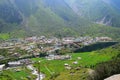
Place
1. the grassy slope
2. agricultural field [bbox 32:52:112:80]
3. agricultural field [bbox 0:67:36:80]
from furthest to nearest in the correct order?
1. the grassy slope
2. agricultural field [bbox 32:52:112:80]
3. agricultural field [bbox 0:67:36:80]

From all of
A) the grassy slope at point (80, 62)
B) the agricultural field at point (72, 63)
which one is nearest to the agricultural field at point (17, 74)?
the agricultural field at point (72, 63)

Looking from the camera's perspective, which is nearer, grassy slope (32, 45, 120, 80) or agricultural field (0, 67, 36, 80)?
agricultural field (0, 67, 36, 80)

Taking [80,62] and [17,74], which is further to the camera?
[80,62]

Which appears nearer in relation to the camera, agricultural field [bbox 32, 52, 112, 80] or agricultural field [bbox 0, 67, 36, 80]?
agricultural field [bbox 0, 67, 36, 80]

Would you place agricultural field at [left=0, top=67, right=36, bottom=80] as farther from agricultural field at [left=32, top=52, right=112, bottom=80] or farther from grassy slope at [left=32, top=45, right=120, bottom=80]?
grassy slope at [left=32, top=45, right=120, bottom=80]

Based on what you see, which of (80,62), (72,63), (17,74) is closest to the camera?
(17,74)

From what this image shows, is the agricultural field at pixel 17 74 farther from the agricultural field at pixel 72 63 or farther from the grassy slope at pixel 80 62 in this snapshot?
the grassy slope at pixel 80 62

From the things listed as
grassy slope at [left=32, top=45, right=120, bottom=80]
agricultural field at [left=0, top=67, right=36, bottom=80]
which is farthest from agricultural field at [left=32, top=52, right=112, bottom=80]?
agricultural field at [left=0, top=67, right=36, bottom=80]

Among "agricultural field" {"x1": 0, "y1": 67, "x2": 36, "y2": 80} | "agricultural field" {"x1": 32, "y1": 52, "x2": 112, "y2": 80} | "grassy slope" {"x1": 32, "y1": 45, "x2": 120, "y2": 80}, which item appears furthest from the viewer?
"grassy slope" {"x1": 32, "y1": 45, "x2": 120, "y2": 80}

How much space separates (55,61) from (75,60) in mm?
11255

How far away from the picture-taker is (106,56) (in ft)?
570

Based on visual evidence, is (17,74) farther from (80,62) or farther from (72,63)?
(80,62)

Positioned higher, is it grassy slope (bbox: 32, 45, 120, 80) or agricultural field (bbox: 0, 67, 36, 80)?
grassy slope (bbox: 32, 45, 120, 80)

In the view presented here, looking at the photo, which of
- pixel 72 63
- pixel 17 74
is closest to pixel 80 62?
pixel 72 63
